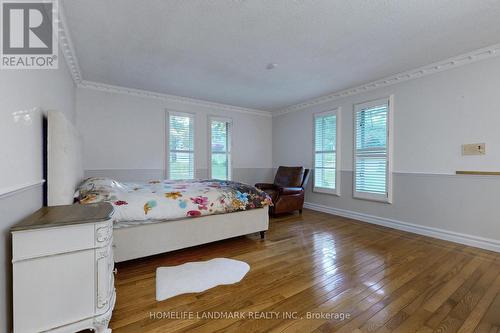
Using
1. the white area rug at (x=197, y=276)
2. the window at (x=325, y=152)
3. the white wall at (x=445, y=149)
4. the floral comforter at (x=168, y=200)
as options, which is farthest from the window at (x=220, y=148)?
the white area rug at (x=197, y=276)

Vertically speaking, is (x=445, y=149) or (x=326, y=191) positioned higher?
(x=445, y=149)

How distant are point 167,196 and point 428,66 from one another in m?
3.98

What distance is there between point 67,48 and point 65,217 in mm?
2357

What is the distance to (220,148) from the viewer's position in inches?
217

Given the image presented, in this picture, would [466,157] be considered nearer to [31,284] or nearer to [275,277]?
[275,277]

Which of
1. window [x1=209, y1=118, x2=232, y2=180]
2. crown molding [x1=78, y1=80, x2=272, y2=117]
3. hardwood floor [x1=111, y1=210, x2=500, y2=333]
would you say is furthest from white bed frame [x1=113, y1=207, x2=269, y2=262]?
crown molding [x1=78, y1=80, x2=272, y2=117]

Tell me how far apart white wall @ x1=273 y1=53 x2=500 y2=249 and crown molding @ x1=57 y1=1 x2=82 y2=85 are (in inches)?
170

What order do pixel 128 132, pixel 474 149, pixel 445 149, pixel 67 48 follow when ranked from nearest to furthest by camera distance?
pixel 67 48
pixel 474 149
pixel 445 149
pixel 128 132

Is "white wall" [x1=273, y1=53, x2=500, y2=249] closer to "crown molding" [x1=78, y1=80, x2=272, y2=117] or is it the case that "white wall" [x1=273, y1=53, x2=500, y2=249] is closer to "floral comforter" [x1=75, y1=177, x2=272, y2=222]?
"floral comforter" [x1=75, y1=177, x2=272, y2=222]

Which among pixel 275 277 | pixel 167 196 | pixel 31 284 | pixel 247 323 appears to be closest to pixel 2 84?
pixel 31 284

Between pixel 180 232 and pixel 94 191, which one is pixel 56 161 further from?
pixel 180 232

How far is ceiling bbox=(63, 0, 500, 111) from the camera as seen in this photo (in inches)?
81.6

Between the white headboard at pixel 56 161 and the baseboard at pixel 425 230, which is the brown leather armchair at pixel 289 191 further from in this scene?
the white headboard at pixel 56 161

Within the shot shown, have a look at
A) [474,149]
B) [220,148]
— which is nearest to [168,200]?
[220,148]
